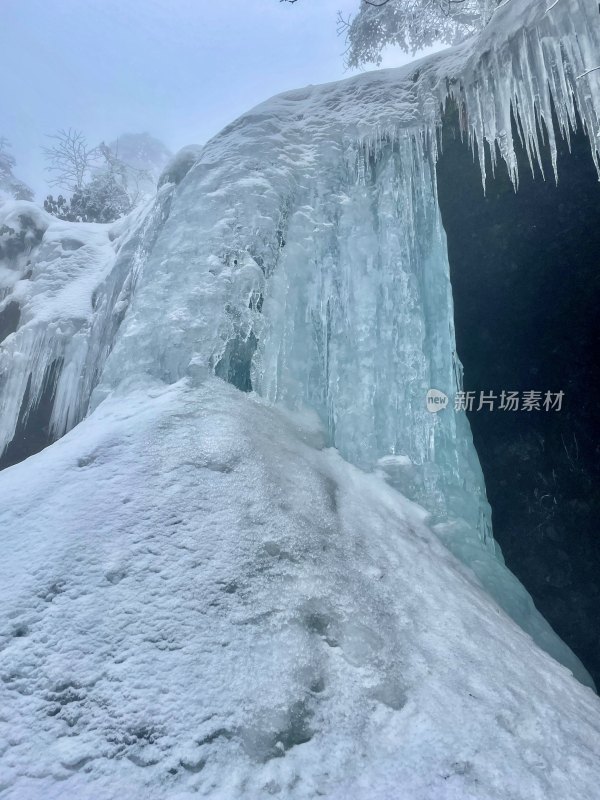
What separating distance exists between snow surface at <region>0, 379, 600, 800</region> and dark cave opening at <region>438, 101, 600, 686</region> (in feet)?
6.76

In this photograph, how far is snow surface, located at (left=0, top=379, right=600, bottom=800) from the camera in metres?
1.75

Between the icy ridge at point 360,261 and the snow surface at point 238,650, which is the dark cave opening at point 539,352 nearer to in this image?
the icy ridge at point 360,261

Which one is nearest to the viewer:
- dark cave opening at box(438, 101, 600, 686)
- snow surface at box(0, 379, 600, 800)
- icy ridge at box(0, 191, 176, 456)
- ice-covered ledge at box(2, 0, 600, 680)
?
snow surface at box(0, 379, 600, 800)

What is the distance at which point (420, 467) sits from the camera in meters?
4.88

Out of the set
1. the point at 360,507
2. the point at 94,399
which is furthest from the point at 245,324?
the point at 360,507

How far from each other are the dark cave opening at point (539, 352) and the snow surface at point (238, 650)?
2.06 metres

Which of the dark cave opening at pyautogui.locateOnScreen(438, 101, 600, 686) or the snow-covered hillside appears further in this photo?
the dark cave opening at pyautogui.locateOnScreen(438, 101, 600, 686)

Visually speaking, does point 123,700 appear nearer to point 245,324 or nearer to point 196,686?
point 196,686

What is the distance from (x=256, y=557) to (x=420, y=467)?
2671 millimetres

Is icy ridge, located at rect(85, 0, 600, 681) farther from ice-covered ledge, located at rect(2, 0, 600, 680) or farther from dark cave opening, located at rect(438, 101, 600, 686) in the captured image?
dark cave opening, located at rect(438, 101, 600, 686)

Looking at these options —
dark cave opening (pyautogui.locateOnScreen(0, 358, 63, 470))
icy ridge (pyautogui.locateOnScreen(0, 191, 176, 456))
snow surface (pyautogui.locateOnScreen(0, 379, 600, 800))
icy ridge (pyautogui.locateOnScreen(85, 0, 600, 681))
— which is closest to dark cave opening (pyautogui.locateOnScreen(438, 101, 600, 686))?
icy ridge (pyautogui.locateOnScreen(85, 0, 600, 681))

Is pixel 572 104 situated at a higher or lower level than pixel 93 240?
lower

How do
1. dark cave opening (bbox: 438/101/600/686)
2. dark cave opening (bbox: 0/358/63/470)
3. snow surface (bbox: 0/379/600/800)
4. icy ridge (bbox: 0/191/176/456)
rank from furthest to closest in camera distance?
1. dark cave opening (bbox: 0/358/63/470)
2. icy ridge (bbox: 0/191/176/456)
3. dark cave opening (bbox: 438/101/600/686)
4. snow surface (bbox: 0/379/600/800)

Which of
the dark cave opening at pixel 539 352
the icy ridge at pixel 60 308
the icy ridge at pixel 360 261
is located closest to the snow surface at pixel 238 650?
the icy ridge at pixel 360 261
